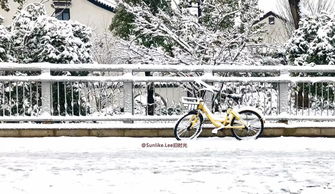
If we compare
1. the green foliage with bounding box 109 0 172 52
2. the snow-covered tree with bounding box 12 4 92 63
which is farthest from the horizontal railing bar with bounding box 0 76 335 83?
the green foliage with bounding box 109 0 172 52

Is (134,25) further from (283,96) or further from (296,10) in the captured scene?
(283,96)

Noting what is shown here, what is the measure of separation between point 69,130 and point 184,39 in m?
8.08

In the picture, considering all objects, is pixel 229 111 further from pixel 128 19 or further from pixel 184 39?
pixel 128 19

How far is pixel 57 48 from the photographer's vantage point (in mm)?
12586

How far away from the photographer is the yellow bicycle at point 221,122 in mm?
9438

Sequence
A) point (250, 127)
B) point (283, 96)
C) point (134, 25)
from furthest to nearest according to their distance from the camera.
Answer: point (134, 25) < point (283, 96) < point (250, 127)

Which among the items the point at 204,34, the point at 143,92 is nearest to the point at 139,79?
the point at 143,92

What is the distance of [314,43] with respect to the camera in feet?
46.8

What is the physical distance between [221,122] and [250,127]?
61 cm

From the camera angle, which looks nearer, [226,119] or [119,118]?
[226,119]

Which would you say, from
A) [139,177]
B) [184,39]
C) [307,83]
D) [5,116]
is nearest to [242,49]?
[184,39]

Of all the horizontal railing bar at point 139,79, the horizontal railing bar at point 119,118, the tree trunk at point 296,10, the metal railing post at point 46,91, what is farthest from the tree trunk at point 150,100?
the tree trunk at point 296,10

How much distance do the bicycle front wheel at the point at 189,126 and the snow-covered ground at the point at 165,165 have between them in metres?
0.24

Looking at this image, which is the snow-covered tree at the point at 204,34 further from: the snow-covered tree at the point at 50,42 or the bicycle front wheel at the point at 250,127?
the bicycle front wheel at the point at 250,127
